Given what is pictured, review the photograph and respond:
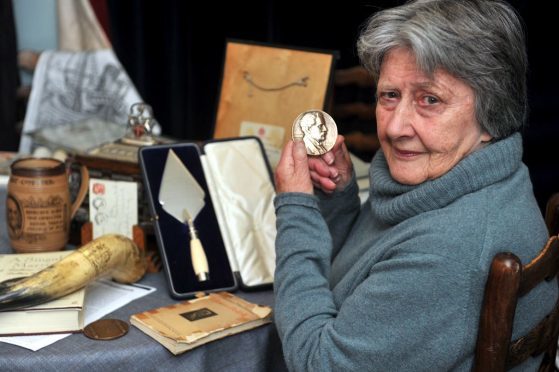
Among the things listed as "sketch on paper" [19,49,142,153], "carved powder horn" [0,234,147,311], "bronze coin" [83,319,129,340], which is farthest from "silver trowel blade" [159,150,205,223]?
"sketch on paper" [19,49,142,153]

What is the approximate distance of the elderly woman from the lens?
1.12m

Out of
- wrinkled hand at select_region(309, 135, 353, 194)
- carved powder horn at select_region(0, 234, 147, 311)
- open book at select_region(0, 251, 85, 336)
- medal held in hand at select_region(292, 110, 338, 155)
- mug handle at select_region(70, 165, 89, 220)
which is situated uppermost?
medal held in hand at select_region(292, 110, 338, 155)

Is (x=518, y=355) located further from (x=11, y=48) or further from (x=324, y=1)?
(x=11, y=48)

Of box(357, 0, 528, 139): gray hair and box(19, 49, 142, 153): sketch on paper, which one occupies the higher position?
box(357, 0, 528, 139): gray hair

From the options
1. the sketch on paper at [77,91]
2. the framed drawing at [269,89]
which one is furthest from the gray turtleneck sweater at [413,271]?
the sketch on paper at [77,91]

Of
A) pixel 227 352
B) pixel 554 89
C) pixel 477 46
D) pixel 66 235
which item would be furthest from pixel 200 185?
pixel 554 89

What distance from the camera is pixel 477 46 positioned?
1.17 m

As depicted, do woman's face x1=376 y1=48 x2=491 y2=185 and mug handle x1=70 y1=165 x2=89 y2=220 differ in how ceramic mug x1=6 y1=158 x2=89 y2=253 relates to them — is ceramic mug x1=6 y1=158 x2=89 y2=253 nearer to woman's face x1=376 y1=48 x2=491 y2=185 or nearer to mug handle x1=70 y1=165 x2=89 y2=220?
mug handle x1=70 y1=165 x2=89 y2=220

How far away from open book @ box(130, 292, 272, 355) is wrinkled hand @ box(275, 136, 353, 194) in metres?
0.24

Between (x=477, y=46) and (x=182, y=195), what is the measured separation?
2.39ft

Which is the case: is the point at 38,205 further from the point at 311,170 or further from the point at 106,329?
the point at 311,170

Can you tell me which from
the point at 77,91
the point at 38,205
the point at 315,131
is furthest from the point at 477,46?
the point at 77,91

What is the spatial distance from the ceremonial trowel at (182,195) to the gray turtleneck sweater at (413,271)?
281 millimetres

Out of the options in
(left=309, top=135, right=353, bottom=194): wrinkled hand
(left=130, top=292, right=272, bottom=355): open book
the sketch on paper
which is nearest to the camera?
(left=130, top=292, right=272, bottom=355): open book
